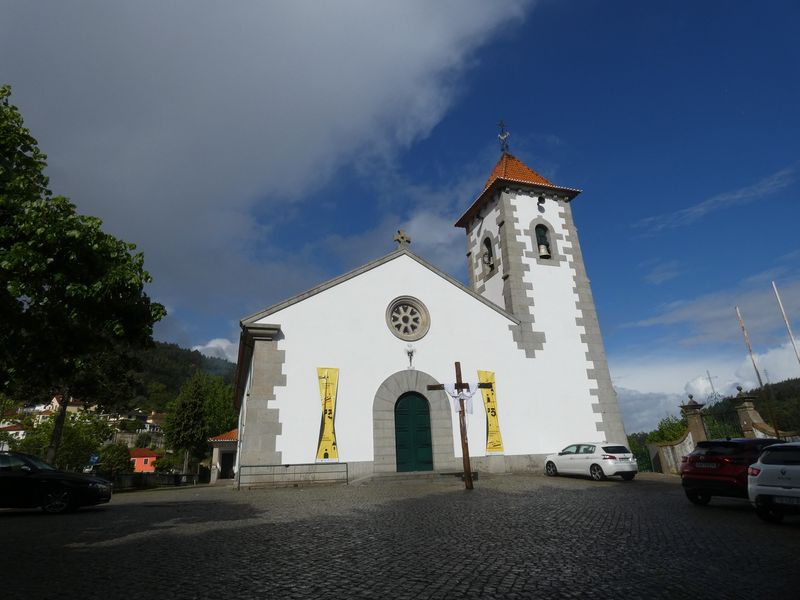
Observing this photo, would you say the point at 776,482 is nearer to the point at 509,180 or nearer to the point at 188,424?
the point at 509,180

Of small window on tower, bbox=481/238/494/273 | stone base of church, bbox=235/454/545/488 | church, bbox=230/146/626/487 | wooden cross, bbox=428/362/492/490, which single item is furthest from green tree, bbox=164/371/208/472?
wooden cross, bbox=428/362/492/490

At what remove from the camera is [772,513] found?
328 inches

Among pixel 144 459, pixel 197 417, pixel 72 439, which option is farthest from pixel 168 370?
pixel 72 439

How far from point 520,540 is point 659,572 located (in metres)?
2.02

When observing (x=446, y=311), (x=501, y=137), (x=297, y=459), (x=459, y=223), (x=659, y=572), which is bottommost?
(x=659, y=572)

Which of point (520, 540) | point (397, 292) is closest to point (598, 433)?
point (397, 292)

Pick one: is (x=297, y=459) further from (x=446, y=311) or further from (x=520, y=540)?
(x=520, y=540)

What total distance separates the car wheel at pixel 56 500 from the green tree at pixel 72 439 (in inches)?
1436

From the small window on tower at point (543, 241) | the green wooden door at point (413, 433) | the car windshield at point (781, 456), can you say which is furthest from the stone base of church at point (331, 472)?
the small window on tower at point (543, 241)

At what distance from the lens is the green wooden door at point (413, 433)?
17.4m

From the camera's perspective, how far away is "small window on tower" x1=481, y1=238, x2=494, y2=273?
983 inches

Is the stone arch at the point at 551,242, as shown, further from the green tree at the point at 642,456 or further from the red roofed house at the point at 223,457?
the red roofed house at the point at 223,457

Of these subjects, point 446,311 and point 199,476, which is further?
point 199,476

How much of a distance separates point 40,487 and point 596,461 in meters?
16.7
